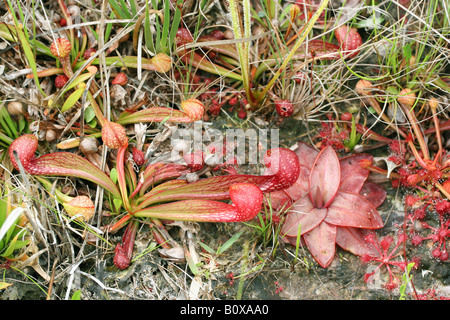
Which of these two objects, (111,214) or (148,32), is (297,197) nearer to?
(111,214)

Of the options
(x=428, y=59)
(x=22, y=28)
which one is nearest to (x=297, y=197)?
(x=428, y=59)

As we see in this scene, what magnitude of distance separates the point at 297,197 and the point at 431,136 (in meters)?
0.98

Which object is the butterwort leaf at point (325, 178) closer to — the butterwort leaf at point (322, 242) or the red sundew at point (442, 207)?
the butterwort leaf at point (322, 242)

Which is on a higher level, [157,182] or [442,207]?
[157,182]

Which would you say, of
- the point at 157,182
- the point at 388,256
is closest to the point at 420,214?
the point at 388,256

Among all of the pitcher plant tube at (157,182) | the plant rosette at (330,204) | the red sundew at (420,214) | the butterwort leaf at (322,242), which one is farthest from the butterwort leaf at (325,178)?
the red sundew at (420,214)

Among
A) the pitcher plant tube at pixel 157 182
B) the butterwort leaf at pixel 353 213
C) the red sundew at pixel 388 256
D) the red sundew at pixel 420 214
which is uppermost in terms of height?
the pitcher plant tube at pixel 157 182

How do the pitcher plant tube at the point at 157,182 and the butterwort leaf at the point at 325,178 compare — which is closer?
the pitcher plant tube at the point at 157,182

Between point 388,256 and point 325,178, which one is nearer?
point 388,256

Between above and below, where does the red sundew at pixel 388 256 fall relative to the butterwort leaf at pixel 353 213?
below

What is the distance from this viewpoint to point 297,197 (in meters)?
2.15

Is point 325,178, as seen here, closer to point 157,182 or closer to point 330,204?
point 330,204

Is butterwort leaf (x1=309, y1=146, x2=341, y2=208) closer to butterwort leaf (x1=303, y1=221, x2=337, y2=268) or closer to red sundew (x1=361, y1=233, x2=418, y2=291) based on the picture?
butterwort leaf (x1=303, y1=221, x2=337, y2=268)

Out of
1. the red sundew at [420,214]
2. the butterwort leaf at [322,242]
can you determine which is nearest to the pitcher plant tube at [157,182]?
the butterwort leaf at [322,242]
